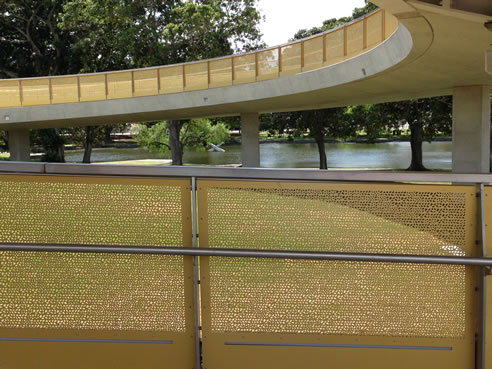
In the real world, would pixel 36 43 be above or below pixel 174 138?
above

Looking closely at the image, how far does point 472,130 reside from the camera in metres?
18.7

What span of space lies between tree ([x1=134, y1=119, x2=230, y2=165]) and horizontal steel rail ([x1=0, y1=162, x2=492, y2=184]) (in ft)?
132

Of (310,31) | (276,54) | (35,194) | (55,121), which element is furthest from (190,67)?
(310,31)

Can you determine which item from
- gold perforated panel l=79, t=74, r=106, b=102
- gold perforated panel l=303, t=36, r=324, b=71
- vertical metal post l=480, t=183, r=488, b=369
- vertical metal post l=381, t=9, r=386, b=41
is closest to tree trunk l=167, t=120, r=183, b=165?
gold perforated panel l=79, t=74, r=106, b=102

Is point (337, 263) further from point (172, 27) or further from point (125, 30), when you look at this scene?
point (125, 30)

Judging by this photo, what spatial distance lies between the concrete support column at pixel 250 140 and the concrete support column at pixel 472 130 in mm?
15076

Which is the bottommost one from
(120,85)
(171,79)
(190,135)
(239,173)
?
(239,173)

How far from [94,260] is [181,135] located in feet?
142

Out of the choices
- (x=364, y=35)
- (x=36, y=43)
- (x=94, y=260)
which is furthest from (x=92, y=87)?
(x=94, y=260)

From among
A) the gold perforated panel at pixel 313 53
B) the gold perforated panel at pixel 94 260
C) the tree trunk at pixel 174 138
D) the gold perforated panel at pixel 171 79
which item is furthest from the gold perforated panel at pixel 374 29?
the tree trunk at pixel 174 138

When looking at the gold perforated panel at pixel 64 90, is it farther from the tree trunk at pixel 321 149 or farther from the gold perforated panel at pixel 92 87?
the tree trunk at pixel 321 149

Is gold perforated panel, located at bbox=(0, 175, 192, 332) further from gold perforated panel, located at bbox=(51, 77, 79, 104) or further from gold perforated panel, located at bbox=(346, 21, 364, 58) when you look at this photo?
gold perforated panel, located at bbox=(51, 77, 79, 104)

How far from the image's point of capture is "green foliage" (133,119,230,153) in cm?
4594

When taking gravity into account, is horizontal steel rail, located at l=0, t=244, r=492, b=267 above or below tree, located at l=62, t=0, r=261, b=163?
below
